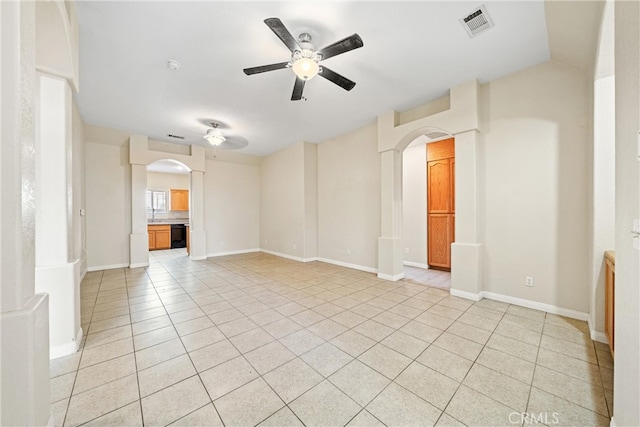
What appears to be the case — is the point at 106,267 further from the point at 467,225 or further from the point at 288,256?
the point at 467,225

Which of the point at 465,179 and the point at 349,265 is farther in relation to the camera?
the point at 349,265

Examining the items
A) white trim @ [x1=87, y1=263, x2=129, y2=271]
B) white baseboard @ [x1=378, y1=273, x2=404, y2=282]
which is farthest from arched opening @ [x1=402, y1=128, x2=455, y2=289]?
white trim @ [x1=87, y1=263, x2=129, y2=271]

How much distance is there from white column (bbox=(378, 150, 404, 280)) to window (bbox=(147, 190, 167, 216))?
8908 millimetres

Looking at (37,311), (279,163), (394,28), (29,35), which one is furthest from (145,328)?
(279,163)

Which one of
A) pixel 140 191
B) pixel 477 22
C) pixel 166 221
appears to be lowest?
pixel 166 221

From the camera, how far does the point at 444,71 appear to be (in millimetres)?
3006

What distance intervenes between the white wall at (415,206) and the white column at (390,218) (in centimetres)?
133

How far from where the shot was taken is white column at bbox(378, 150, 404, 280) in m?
4.27

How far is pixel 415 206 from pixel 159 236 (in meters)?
8.44

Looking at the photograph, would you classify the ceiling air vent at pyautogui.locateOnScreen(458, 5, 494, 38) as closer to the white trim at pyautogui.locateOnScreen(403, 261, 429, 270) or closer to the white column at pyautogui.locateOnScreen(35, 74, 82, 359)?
the white column at pyautogui.locateOnScreen(35, 74, 82, 359)

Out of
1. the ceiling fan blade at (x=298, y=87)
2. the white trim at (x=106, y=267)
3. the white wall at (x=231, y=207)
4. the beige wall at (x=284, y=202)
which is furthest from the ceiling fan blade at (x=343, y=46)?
the white trim at (x=106, y=267)

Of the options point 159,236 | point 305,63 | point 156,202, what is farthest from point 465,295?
point 156,202

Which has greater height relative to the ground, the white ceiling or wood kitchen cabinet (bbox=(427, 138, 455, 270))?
the white ceiling

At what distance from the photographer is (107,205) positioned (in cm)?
519
